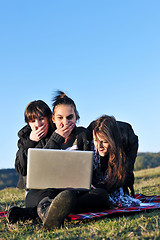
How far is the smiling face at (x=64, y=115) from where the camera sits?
14.5 feet

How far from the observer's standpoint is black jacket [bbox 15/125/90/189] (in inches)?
170

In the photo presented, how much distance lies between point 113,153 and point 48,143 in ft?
2.90

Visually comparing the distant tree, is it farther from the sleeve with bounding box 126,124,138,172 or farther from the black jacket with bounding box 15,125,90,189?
the black jacket with bounding box 15,125,90,189

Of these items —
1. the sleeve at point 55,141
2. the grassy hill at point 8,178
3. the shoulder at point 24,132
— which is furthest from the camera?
the grassy hill at point 8,178

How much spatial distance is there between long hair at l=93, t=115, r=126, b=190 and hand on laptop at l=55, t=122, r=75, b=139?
1.19 feet

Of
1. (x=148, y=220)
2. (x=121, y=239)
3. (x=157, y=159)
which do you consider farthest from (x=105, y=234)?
(x=157, y=159)

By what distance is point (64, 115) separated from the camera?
4.42 meters

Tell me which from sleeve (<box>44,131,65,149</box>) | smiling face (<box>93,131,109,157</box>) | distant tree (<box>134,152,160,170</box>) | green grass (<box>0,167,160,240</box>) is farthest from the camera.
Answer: distant tree (<box>134,152,160,170</box>)

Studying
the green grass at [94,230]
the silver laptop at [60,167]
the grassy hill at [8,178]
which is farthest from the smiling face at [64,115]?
the grassy hill at [8,178]

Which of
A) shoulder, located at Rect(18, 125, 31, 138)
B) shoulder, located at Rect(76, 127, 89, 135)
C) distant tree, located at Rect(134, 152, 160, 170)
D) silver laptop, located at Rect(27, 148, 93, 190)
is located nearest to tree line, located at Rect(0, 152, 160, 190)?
distant tree, located at Rect(134, 152, 160, 170)

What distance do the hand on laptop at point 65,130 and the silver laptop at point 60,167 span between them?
64 cm

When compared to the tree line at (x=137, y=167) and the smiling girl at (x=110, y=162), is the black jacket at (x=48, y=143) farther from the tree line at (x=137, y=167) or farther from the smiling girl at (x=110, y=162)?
the tree line at (x=137, y=167)

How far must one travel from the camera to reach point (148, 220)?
3357 millimetres

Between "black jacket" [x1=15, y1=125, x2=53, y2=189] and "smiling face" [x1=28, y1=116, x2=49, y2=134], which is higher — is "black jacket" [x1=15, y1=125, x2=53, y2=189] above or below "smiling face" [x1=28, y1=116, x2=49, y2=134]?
below
